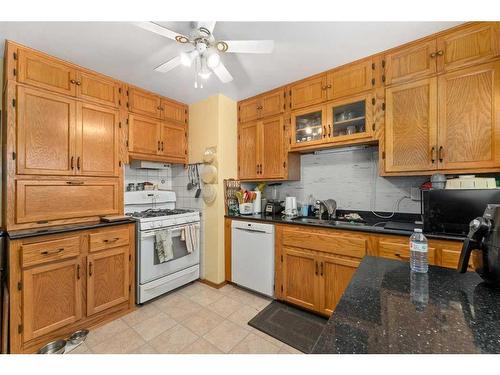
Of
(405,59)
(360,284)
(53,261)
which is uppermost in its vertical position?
(405,59)

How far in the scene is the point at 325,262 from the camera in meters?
1.95

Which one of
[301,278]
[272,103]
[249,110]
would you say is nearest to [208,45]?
[272,103]

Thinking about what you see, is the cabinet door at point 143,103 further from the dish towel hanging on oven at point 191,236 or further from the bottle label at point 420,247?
the bottle label at point 420,247

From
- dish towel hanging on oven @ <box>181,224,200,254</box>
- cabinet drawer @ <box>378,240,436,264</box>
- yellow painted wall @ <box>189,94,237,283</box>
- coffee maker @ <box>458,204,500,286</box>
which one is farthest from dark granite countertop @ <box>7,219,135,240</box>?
coffee maker @ <box>458,204,500,286</box>

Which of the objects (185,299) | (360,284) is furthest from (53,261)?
(360,284)

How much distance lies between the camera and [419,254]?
3.11ft

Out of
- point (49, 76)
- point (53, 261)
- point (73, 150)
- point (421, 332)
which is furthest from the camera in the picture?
point (73, 150)

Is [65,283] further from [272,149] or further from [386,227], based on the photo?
[386,227]

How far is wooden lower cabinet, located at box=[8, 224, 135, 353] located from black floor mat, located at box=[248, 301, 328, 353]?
1.35 meters

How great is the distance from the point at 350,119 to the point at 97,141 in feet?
8.26

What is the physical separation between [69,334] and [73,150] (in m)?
1.57

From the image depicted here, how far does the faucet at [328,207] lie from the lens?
236cm

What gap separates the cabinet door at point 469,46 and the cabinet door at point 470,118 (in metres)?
0.07

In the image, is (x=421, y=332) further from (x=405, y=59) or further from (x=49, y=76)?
(x=49, y=76)
